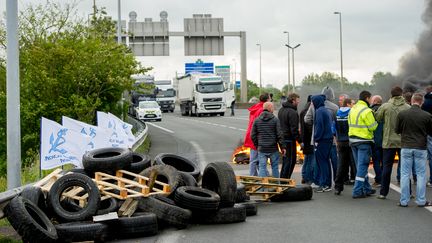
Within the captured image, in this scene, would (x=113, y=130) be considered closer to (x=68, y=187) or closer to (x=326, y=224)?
(x=68, y=187)

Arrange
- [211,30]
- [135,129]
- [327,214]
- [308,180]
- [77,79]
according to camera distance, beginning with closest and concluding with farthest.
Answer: [327,214], [308,180], [77,79], [135,129], [211,30]

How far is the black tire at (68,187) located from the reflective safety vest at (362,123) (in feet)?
16.6

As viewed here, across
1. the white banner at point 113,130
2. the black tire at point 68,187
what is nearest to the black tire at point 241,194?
the black tire at point 68,187

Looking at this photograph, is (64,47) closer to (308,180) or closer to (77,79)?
(77,79)

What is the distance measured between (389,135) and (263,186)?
2341 millimetres

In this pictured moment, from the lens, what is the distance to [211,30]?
194 feet

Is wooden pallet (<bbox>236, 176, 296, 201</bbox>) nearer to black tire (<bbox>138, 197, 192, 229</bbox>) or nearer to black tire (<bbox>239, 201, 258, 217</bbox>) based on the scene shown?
black tire (<bbox>239, 201, 258, 217</bbox>)

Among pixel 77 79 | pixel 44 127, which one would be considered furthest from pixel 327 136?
pixel 77 79

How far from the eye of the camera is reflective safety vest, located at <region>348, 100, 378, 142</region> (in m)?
12.0

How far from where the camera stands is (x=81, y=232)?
8164 millimetres

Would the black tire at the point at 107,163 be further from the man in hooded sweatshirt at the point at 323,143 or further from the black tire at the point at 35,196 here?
the man in hooded sweatshirt at the point at 323,143

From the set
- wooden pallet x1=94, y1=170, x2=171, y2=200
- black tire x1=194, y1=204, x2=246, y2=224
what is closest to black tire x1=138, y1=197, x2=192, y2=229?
wooden pallet x1=94, y1=170, x2=171, y2=200

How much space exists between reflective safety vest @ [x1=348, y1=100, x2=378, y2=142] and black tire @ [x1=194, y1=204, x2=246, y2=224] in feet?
10.9

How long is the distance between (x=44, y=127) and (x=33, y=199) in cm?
366
